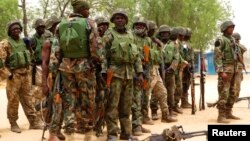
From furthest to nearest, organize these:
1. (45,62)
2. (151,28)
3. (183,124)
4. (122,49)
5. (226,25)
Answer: (151,28) < (226,25) < (183,124) < (122,49) < (45,62)

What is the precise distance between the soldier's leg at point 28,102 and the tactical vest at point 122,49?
2.53m

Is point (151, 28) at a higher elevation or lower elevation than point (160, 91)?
higher

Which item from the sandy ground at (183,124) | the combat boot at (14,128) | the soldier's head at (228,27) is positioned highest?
the soldier's head at (228,27)

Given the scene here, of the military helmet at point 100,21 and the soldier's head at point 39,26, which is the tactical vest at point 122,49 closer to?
the military helmet at point 100,21

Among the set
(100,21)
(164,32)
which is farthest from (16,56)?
(164,32)

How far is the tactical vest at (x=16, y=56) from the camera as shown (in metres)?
9.46

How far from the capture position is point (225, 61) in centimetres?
1051

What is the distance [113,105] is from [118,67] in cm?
62

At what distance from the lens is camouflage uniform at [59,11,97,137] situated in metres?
7.21

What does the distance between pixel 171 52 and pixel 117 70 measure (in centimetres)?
377

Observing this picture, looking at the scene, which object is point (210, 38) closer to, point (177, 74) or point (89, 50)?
point (177, 74)

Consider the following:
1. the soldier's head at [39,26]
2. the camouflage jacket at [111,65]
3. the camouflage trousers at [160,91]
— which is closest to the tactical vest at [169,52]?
the camouflage trousers at [160,91]

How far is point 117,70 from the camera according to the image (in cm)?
792

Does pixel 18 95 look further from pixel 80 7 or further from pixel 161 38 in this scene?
pixel 161 38
